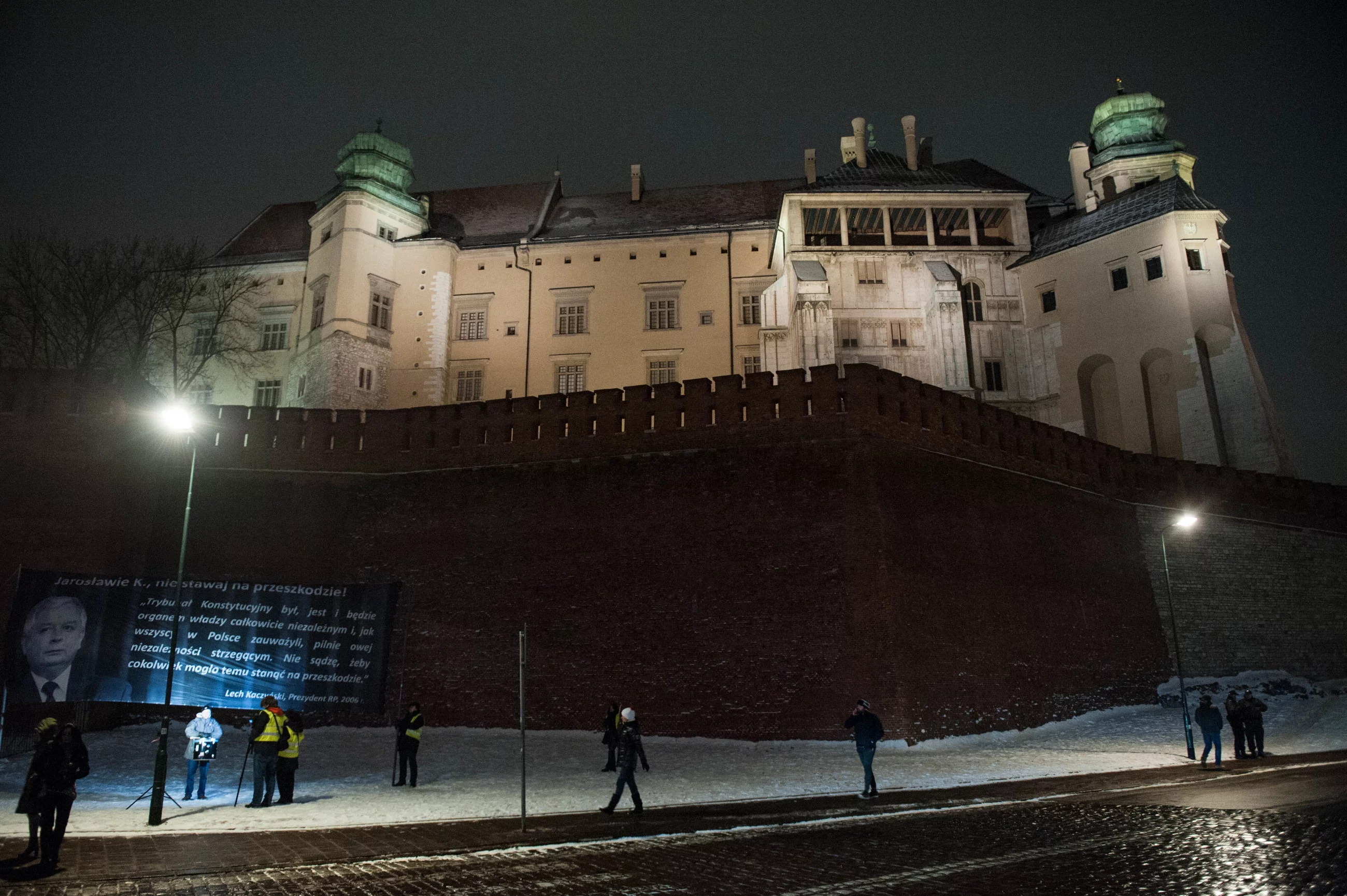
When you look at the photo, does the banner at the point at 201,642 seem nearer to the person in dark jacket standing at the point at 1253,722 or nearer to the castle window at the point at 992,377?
the person in dark jacket standing at the point at 1253,722

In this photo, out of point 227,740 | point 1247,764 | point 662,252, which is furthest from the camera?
point 662,252

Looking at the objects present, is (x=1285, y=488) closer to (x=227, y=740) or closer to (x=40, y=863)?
(x=227, y=740)

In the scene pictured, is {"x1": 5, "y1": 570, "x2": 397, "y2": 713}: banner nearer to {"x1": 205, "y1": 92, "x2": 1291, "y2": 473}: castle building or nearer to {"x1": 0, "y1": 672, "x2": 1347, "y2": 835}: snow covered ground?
{"x1": 0, "y1": 672, "x2": 1347, "y2": 835}: snow covered ground

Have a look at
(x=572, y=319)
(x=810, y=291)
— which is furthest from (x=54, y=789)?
(x=572, y=319)

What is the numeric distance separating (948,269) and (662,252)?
1163 centimetres

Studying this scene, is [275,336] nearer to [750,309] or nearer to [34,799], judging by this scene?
[750,309]

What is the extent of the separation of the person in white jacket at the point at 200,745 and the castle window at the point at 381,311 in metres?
26.4

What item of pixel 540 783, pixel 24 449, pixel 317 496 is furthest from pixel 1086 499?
pixel 24 449

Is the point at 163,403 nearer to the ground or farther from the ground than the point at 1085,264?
nearer to the ground

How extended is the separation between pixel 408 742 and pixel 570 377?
83.2 ft

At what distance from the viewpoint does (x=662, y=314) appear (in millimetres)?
39188

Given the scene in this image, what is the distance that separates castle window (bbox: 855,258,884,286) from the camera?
36.3 m

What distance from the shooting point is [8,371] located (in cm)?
2127

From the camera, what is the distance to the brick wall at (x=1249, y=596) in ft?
80.6
